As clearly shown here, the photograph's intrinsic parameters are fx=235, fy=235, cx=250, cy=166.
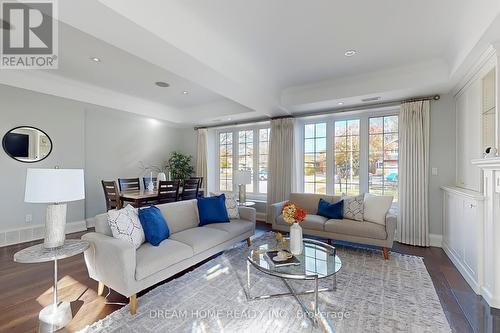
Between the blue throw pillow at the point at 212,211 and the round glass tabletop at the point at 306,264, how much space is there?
3.52ft

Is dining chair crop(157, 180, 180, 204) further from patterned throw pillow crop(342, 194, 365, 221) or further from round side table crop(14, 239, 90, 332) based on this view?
patterned throw pillow crop(342, 194, 365, 221)

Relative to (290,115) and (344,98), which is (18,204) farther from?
(344,98)

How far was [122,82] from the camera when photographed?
14.2 ft

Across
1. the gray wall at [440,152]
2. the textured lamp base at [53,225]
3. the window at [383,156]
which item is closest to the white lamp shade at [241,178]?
the window at [383,156]

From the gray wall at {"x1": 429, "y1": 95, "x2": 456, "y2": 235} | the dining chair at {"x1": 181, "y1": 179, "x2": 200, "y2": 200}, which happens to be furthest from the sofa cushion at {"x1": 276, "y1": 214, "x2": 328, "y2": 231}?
the dining chair at {"x1": 181, "y1": 179, "x2": 200, "y2": 200}

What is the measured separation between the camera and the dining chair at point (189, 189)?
15.8ft

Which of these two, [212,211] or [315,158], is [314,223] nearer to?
[212,211]

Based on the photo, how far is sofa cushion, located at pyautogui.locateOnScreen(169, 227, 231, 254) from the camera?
9.12 feet

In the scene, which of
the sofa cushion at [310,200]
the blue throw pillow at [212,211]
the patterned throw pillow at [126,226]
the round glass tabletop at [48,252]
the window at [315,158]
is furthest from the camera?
the window at [315,158]

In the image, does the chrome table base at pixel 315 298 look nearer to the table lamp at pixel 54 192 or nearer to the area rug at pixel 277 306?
the area rug at pixel 277 306

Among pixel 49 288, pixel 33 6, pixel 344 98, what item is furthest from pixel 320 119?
pixel 49 288

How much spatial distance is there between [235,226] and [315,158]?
2.64 m

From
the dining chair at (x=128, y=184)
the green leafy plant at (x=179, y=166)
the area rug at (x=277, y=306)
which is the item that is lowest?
the area rug at (x=277, y=306)

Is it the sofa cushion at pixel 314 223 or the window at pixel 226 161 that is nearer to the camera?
the sofa cushion at pixel 314 223
